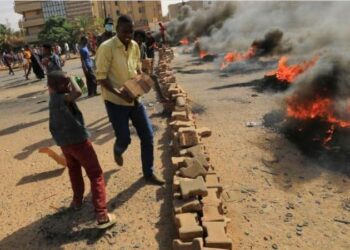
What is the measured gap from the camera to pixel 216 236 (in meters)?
3.00

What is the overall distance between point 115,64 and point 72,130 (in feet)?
3.10

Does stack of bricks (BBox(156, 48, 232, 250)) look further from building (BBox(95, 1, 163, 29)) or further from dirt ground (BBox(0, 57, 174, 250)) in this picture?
building (BBox(95, 1, 163, 29))

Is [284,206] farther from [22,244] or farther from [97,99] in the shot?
[97,99]

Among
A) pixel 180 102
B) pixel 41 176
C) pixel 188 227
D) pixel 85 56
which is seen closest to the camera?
pixel 188 227

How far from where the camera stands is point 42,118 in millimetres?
8422

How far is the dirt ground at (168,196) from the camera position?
3.40 metres

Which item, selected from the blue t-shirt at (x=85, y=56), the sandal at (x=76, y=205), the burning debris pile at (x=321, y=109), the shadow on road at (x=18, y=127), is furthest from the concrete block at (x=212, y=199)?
the blue t-shirt at (x=85, y=56)

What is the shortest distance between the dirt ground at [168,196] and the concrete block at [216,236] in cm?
27

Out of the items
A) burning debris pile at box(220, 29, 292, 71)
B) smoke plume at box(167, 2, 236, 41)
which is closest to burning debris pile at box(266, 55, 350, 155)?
burning debris pile at box(220, 29, 292, 71)

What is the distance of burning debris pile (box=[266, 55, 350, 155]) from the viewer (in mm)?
5375

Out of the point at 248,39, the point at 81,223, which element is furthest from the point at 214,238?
the point at 248,39

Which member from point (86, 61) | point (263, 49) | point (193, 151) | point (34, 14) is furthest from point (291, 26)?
point (34, 14)

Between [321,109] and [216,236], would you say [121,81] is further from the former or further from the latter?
[321,109]

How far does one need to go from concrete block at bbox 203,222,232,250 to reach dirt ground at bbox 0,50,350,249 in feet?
0.88
